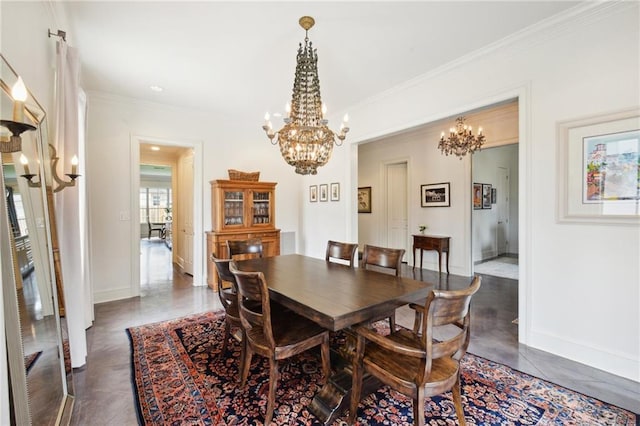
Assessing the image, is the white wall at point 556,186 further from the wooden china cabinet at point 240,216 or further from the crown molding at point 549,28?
the wooden china cabinet at point 240,216

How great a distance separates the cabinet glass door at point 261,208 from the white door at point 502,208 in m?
5.55

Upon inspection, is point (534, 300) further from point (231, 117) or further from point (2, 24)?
point (231, 117)

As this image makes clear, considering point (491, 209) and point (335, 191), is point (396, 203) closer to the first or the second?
point (491, 209)

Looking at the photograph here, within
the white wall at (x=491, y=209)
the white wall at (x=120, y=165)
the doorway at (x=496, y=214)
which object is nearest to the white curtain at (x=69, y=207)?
the white wall at (x=120, y=165)

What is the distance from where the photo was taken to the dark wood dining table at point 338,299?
1560mm

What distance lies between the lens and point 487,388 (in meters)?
2.00

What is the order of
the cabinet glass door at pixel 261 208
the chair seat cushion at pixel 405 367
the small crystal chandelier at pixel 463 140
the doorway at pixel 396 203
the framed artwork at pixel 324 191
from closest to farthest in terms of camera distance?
1. the chair seat cushion at pixel 405 367
2. the small crystal chandelier at pixel 463 140
3. the cabinet glass door at pixel 261 208
4. the framed artwork at pixel 324 191
5. the doorway at pixel 396 203

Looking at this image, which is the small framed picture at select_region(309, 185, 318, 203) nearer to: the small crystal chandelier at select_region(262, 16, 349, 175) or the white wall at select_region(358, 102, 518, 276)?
the white wall at select_region(358, 102, 518, 276)

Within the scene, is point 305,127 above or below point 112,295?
above

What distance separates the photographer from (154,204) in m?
13.0

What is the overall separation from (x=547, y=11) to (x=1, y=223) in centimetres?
379

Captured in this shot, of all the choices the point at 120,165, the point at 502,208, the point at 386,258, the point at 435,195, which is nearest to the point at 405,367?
the point at 386,258

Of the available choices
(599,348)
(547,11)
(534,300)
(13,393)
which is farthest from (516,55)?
(13,393)

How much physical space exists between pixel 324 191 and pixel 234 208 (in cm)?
159
